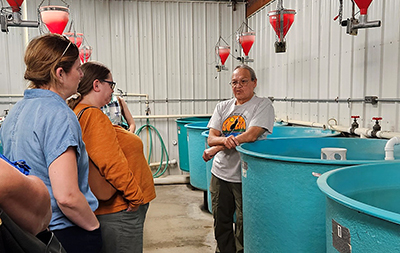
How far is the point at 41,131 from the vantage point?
1097 mm

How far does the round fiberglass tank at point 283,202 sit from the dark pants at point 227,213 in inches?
16.5

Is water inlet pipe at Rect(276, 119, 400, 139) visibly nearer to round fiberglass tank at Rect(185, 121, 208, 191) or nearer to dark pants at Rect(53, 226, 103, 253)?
round fiberglass tank at Rect(185, 121, 208, 191)

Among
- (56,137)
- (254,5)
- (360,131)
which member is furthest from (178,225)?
(254,5)

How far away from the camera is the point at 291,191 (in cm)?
168

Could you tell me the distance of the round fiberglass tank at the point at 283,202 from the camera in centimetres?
163

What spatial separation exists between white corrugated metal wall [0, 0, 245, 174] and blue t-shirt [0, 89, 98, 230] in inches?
177

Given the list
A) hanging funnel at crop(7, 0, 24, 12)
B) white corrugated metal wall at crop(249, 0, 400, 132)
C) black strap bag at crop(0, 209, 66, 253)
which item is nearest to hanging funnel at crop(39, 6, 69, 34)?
hanging funnel at crop(7, 0, 24, 12)

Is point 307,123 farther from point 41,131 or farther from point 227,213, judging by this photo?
point 41,131

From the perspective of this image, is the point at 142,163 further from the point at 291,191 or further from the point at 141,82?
the point at 141,82

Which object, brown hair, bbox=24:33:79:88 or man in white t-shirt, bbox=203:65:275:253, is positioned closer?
brown hair, bbox=24:33:79:88

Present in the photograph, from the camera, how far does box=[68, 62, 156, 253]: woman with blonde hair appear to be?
145 centimetres

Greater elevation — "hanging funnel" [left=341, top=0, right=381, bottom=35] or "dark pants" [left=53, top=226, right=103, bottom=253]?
"hanging funnel" [left=341, top=0, right=381, bottom=35]

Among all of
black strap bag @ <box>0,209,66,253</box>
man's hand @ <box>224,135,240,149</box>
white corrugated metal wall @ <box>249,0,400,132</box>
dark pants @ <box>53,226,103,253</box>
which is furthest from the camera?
white corrugated metal wall @ <box>249,0,400,132</box>

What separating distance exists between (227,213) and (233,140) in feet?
2.00
